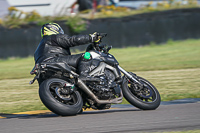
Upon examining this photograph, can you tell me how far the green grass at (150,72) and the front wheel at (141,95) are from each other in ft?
4.92

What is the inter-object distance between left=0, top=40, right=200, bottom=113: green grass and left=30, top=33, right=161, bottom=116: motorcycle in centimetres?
160

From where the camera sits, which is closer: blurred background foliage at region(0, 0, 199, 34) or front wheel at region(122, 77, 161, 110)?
front wheel at region(122, 77, 161, 110)

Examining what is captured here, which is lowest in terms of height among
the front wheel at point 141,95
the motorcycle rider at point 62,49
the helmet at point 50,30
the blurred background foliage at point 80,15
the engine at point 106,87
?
the blurred background foliage at point 80,15

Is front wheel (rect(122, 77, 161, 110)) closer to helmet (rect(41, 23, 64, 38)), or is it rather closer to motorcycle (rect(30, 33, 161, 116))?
motorcycle (rect(30, 33, 161, 116))

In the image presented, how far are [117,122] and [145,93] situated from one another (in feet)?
4.16

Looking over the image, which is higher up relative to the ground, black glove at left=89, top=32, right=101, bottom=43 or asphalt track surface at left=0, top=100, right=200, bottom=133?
black glove at left=89, top=32, right=101, bottom=43

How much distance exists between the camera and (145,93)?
6.41 m

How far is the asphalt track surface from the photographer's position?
487cm

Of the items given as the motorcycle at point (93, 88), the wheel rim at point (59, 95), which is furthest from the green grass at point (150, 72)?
the wheel rim at point (59, 95)

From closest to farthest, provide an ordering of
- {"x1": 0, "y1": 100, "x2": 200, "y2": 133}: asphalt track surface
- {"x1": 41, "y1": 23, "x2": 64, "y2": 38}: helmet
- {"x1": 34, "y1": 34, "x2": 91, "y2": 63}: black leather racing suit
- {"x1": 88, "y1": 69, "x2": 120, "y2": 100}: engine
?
{"x1": 0, "y1": 100, "x2": 200, "y2": 133}: asphalt track surface < {"x1": 88, "y1": 69, "x2": 120, "y2": 100}: engine < {"x1": 34, "y1": 34, "x2": 91, "y2": 63}: black leather racing suit < {"x1": 41, "y1": 23, "x2": 64, "y2": 38}: helmet

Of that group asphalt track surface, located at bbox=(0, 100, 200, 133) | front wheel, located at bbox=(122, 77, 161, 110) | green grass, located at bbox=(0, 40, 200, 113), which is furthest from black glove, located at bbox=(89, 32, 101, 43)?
green grass, located at bbox=(0, 40, 200, 113)

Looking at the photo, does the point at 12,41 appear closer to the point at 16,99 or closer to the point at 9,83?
the point at 9,83

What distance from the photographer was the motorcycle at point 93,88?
225 inches

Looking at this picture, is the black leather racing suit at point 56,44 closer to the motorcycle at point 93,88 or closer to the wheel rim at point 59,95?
the motorcycle at point 93,88
